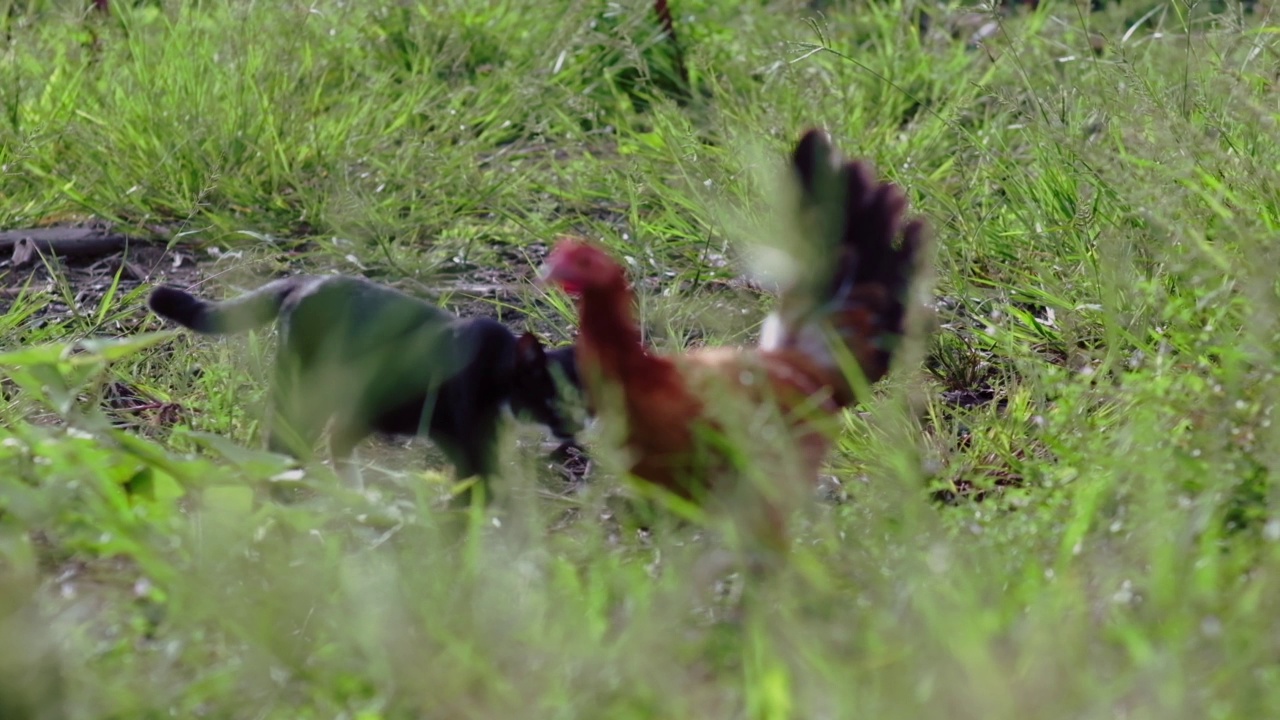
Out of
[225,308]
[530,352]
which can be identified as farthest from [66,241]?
[530,352]

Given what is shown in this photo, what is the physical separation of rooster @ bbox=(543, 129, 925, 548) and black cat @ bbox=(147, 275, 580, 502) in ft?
0.77

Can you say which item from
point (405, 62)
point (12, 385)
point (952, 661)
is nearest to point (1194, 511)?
point (952, 661)

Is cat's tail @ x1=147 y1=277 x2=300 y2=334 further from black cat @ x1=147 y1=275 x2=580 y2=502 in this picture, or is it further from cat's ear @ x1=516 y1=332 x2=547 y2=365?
cat's ear @ x1=516 y1=332 x2=547 y2=365

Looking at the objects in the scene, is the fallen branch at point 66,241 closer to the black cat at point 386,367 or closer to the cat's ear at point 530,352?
the black cat at point 386,367

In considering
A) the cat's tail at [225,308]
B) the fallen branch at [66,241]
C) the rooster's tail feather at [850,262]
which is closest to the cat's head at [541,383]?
the rooster's tail feather at [850,262]

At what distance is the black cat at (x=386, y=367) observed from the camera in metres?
2.85

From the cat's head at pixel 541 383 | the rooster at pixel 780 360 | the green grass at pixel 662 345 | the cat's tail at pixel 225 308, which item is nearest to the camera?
the green grass at pixel 662 345

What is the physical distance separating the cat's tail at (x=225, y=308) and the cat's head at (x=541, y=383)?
0.52 meters

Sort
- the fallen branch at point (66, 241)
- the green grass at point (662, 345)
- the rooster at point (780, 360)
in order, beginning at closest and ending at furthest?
the green grass at point (662, 345) → the rooster at point (780, 360) → the fallen branch at point (66, 241)

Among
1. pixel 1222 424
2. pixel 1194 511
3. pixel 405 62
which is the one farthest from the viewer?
pixel 405 62

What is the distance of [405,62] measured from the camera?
5961mm

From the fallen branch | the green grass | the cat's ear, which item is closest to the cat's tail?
the green grass

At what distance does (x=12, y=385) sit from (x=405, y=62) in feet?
8.72

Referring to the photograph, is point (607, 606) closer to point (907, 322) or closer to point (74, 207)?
point (907, 322)
